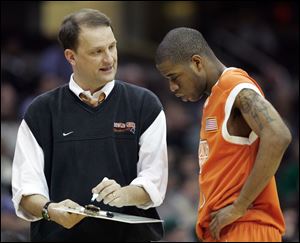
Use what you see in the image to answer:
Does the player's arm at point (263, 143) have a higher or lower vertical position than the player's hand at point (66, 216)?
higher

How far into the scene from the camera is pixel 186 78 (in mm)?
4363

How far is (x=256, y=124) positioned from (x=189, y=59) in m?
0.55

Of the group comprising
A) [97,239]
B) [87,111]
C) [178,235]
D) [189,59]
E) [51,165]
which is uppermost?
[189,59]

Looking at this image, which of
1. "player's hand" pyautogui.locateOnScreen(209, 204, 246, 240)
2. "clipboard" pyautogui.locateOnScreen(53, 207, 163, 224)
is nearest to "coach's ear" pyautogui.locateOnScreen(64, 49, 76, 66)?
"clipboard" pyautogui.locateOnScreen(53, 207, 163, 224)

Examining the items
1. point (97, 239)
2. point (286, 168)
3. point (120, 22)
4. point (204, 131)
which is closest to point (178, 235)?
point (286, 168)

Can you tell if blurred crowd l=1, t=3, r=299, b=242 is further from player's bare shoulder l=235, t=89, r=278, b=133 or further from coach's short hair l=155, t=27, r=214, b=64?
player's bare shoulder l=235, t=89, r=278, b=133

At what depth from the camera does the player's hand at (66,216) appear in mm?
4473

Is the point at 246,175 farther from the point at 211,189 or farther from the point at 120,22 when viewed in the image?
the point at 120,22

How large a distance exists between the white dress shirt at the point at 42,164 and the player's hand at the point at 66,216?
0.23 meters

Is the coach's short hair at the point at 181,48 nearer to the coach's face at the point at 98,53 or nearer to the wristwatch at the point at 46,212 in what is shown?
the coach's face at the point at 98,53

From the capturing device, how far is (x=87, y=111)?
190 inches

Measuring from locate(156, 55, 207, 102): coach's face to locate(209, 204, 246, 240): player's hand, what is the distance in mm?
630

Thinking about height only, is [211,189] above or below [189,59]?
below

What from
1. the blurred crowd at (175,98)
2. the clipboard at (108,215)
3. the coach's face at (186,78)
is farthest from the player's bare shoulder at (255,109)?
the blurred crowd at (175,98)
